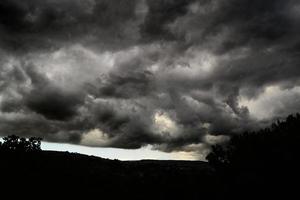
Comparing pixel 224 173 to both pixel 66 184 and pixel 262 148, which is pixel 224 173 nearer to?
pixel 262 148

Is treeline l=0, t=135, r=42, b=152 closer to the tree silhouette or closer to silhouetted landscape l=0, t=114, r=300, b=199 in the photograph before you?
silhouetted landscape l=0, t=114, r=300, b=199

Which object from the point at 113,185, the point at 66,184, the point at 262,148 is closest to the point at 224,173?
the point at 262,148

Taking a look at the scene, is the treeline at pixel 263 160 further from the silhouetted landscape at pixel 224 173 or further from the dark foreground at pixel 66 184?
the dark foreground at pixel 66 184

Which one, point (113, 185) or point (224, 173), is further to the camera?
point (113, 185)

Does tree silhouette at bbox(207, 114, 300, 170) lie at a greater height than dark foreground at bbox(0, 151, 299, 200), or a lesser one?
greater

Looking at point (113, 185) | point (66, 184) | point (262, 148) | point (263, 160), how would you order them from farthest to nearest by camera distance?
point (113, 185), point (66, 184), point (262, 148), point (263, 160)

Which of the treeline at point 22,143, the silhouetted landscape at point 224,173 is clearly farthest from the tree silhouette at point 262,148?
the treeline at point 22,143

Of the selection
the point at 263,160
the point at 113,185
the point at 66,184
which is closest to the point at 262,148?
the point at 263,160

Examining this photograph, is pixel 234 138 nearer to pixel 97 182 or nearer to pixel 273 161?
pixel 273 161

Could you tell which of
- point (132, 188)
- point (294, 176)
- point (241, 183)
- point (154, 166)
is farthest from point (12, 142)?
point (154, 166)

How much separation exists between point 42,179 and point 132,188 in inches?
Answer: 1041

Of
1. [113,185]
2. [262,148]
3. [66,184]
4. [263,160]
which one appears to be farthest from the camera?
[113,185]

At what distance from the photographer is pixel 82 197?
56.9 m

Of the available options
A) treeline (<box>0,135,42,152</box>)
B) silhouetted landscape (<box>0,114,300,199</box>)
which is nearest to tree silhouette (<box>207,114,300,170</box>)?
silhouetted landscape (<box>0,114,300,199</box>)
